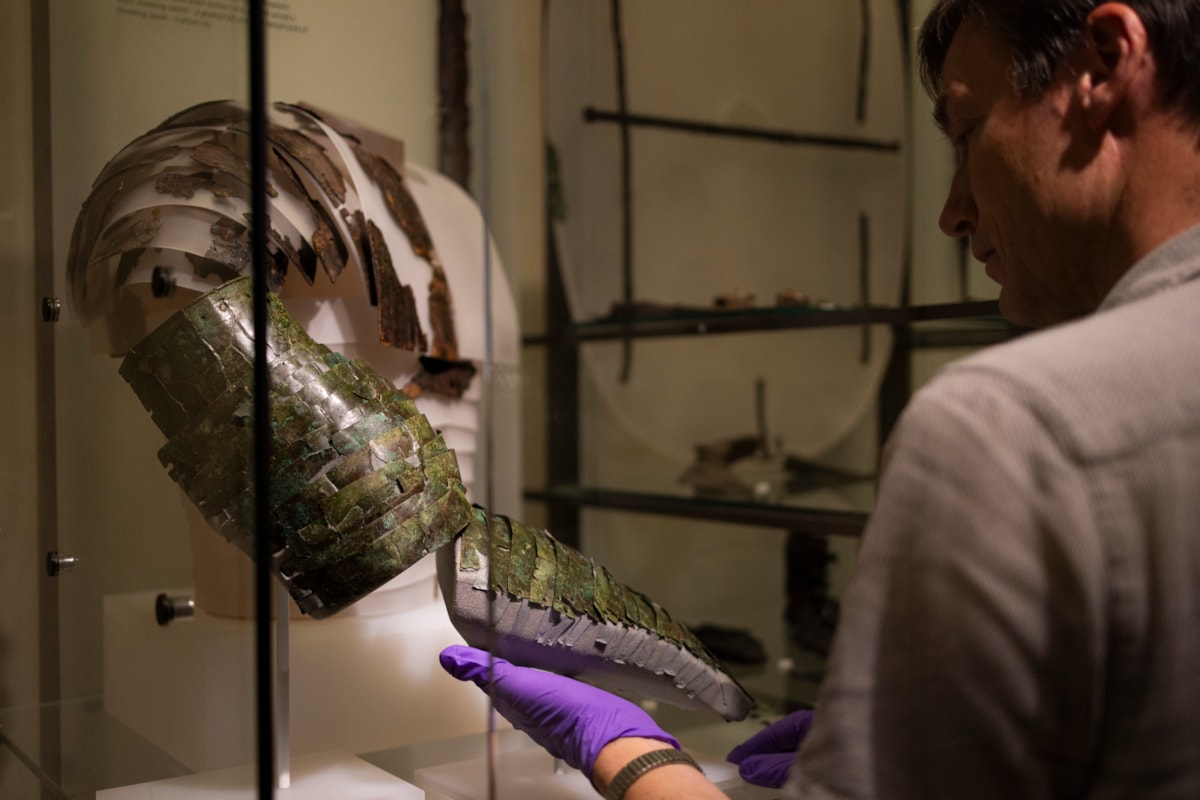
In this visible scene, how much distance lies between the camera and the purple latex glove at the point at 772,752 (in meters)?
0.78

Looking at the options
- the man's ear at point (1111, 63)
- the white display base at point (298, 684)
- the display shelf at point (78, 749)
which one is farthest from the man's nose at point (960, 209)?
the display shelf at point (78, 749)

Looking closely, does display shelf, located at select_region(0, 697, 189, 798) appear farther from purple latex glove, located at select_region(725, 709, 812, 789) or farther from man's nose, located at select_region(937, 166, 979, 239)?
man's nose, located at select_region(937, 166, 979, 239)

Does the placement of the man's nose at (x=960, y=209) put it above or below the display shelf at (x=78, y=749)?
above

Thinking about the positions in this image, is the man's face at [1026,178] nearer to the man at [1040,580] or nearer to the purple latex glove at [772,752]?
the man at [1040,580]

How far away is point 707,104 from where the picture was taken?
196cm

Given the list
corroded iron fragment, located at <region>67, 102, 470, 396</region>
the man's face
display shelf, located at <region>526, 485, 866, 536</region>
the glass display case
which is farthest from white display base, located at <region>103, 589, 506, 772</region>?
display shelf, located at <region>526, 485, 866, 536</region>

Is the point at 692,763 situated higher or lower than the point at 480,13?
lower

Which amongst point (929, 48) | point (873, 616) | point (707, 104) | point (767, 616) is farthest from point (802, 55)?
point (873, 616)

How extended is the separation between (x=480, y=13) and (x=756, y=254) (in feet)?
4.22

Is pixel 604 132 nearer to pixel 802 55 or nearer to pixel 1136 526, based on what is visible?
pixel 802 55

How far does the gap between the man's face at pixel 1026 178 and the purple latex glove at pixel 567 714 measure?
357 mm

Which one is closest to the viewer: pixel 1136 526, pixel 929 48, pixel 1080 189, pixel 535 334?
pixel 1136 526

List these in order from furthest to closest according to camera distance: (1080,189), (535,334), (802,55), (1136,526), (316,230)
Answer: (535,334)
(802,55)
(316,230)
(1080,189)
(1136,526)

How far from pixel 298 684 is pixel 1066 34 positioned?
64 centimetres
